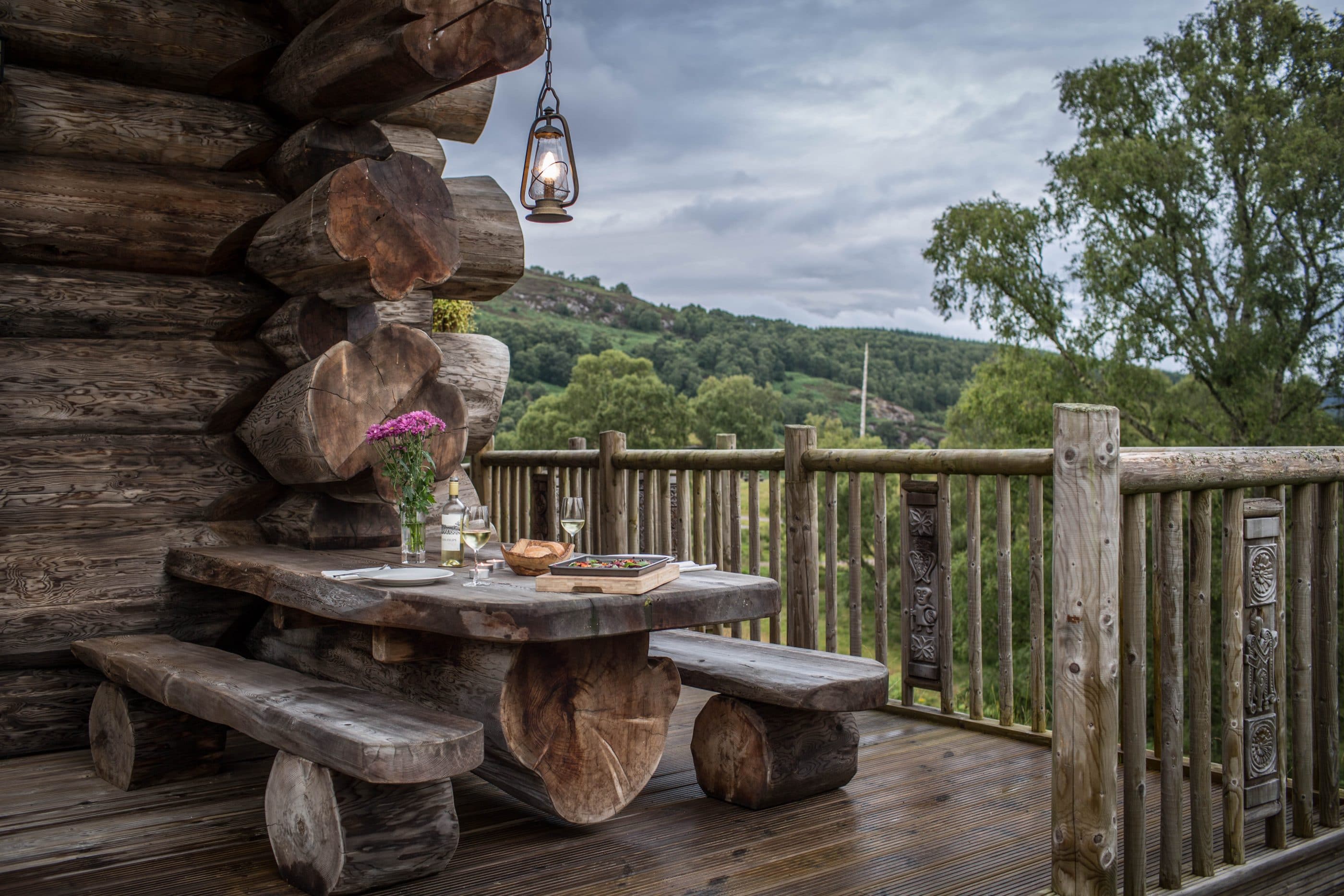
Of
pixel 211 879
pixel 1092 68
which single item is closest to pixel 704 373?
pixel 1092 68

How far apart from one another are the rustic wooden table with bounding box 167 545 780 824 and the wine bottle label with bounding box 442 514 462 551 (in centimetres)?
18

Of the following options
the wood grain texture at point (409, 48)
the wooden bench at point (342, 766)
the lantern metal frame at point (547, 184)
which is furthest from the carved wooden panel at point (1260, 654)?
the lantern metal frame at point (547, 184)

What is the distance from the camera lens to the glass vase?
127 inches

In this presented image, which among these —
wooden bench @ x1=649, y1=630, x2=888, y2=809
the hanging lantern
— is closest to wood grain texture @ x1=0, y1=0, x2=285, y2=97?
the hanging lantern

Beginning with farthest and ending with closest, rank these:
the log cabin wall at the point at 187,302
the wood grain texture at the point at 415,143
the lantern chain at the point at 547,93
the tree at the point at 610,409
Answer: the tree at the point at 610,409
the wood grain texture at the point at 415,143
the lantern chain at the point at 547,93
the log cabin wall at the point at 187,302

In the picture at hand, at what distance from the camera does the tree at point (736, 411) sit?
2678 centimetres

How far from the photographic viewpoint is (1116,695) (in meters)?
2.36

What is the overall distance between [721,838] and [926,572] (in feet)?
5.32

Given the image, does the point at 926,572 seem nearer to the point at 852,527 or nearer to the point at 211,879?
the point at 852,527

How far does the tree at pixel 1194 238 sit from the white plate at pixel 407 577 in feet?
51.6

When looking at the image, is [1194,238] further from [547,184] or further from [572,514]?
[572,514]

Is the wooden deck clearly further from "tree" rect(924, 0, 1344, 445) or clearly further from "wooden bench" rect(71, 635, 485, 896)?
"tree" rect(924, 0, 1344, 445)

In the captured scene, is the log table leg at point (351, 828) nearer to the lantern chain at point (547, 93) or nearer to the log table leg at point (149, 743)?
the log table leg at point (149, 743)

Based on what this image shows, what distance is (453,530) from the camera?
10.2ft
